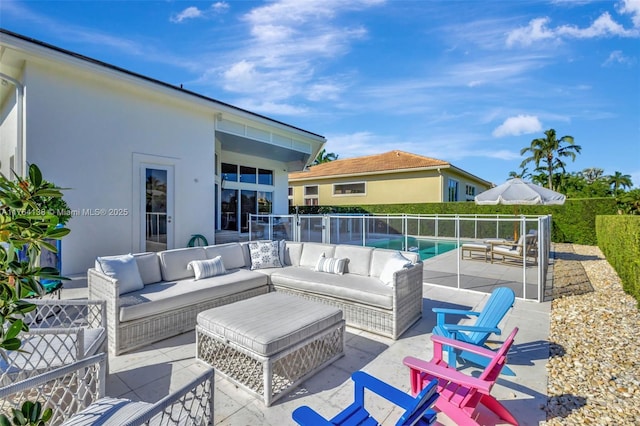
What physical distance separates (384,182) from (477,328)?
16.9 metres

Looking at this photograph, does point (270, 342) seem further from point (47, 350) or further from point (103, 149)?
point (103, 149)

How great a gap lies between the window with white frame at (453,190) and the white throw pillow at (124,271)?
1834 centimetres

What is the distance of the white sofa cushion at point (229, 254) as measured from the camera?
5410 millimetres

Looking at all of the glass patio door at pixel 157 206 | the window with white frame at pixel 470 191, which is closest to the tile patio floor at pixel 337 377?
the glass patio door at pixel 157 206

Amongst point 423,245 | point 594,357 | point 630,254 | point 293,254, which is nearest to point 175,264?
point 293,254

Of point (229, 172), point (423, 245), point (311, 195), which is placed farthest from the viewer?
point (311, 195)

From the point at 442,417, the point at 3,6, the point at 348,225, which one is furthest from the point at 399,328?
the point at 3,6

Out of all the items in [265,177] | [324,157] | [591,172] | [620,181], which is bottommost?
[265,177]

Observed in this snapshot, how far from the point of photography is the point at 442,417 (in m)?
2.60

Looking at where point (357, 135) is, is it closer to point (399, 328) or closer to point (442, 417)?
point (399, 328)

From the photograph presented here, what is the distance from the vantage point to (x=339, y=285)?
4.58 metres

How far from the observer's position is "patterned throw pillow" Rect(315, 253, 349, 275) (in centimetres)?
516

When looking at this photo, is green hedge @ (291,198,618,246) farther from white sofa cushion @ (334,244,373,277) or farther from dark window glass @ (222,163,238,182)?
white sofa cushion @ (334,244,373,277)

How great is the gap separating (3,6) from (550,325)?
11335 millimetres
